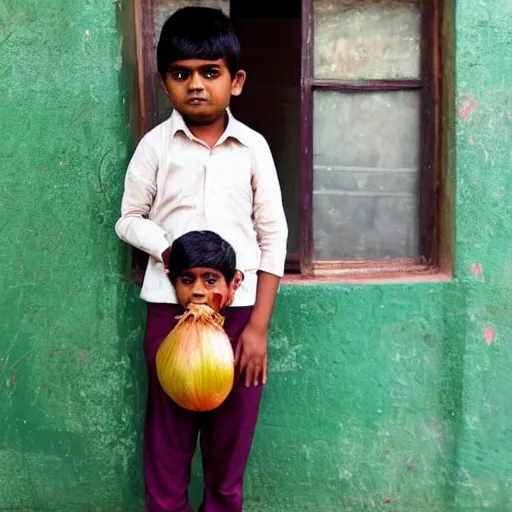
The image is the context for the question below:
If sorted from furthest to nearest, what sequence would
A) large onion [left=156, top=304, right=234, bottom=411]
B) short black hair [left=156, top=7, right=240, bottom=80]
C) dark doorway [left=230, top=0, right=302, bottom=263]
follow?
1. dark doorway [left=230, top=0, right=302, bottom=263]
2. short black hair [left=156, top=7, right=240, bottom=80]
3. large onion [left=156, top=304, right=234, bottom=411]

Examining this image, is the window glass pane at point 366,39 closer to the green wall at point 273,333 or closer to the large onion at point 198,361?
the green wall at point 273,333

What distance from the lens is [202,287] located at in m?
2.34

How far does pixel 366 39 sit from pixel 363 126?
34cm

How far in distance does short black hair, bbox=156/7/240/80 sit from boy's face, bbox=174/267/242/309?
2.08 ft

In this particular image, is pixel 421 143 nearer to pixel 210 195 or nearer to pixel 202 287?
pixel 210 195

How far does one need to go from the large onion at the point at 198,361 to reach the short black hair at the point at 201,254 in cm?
12

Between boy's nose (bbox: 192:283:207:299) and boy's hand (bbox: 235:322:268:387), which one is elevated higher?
boy's nose (bbox: 192:283:207:299)

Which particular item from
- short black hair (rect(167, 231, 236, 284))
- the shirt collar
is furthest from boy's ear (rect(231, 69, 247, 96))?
short black hair (rect(167, 231, 236, 284))

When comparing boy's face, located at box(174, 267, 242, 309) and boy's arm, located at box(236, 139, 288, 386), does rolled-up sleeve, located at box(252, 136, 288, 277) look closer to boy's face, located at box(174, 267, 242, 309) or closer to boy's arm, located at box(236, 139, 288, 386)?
boy's arm, located at box(236, 139, 288, 386)

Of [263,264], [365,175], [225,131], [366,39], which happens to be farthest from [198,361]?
[366,39]

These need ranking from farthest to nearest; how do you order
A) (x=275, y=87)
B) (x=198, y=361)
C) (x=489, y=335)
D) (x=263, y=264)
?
(x=275, y=87)
(x=489, y=335)
(x=263, y=264)
(x=198, y=361)

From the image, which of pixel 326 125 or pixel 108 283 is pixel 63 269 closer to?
pixel 108 283

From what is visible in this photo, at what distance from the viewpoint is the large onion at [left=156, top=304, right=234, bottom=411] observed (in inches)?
89.3

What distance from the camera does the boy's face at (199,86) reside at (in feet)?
7.86
